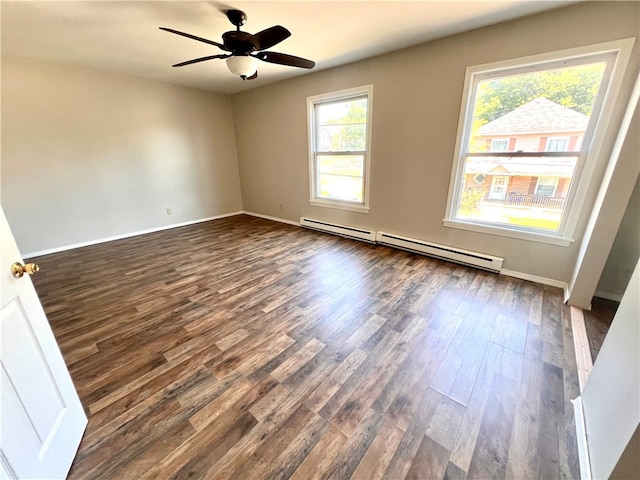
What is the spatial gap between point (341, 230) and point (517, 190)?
2360mm

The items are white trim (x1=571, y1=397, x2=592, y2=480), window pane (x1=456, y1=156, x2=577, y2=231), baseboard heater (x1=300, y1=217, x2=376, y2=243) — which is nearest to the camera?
white trim (x1=571, y1=397, x2=592, y2=480)

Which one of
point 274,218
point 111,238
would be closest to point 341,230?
point 274,218

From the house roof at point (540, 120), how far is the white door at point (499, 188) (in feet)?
1.55

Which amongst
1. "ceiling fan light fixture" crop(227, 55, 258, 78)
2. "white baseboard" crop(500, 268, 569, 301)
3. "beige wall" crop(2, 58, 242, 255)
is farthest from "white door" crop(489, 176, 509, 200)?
"beige wall" crop(2, 58, 242, 255)

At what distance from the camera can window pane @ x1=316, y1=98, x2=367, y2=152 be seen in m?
3.77

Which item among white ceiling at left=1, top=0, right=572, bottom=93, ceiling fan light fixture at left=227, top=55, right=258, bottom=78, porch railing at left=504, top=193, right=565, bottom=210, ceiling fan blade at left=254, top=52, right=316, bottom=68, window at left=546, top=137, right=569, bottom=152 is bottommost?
porch railing at left=504, top=193, right=565, bottom=210

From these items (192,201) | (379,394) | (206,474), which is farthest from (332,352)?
(192,201)

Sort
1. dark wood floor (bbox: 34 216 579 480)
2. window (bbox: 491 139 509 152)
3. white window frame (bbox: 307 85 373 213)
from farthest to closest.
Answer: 1. white window frame (bbox: 307 85 373 213)
2. window (bbox: 491 139 509 152)
3. dark wood floor (bbox: 34 216 579 480)

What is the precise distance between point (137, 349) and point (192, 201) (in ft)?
12.7

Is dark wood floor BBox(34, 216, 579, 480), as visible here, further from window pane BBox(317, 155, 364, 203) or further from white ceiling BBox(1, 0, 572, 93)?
white ceiling BBox(1, 0, 572, 93)

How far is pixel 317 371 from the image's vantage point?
1.70m

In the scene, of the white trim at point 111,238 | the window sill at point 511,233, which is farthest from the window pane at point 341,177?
the white trim at point 111,238

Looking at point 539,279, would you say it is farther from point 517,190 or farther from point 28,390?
point 28,390

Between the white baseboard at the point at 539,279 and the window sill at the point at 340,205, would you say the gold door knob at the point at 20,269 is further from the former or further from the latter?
the white baseboard at the point at 539,279
